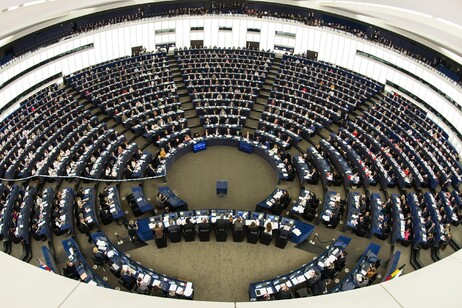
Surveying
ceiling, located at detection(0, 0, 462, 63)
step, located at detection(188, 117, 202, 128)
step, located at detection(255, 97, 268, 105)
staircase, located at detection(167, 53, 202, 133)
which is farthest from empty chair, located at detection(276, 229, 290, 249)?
ceiling, located at detection(0, 0, 462, 63)

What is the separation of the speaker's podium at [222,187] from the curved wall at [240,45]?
56.7 ft

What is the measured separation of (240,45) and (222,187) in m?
21.9

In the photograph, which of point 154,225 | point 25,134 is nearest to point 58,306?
point 154,225

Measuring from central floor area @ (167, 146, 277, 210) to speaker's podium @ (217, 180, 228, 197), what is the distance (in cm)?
26

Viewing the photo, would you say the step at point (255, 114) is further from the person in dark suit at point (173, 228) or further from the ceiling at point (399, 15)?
the person in dark suit at point (173, 228)

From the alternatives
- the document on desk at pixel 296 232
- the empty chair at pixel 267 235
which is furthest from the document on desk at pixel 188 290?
the document on desk at pixel 296 232

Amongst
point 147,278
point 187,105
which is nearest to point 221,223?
point 147,278

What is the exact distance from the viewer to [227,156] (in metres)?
27.9

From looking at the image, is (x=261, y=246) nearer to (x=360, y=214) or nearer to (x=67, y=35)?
(x=360, y=214)

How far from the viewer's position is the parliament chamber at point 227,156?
18.6 meters

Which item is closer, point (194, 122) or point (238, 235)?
point (238, 235)

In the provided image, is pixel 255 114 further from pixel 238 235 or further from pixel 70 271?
pixel 70 271

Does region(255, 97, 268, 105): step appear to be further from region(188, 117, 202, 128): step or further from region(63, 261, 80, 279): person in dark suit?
region(63, 261, 80, 279): person in dark suit

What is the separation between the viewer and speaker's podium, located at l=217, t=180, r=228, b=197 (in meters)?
24.0
